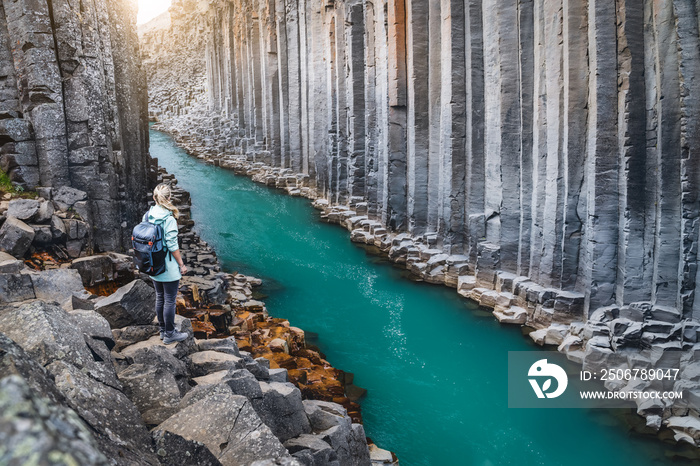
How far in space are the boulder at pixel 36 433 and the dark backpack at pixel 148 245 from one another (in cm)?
444

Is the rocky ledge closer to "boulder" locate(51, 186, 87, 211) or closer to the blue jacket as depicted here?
the blue jacket

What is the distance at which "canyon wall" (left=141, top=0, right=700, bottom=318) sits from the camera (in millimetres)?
8953

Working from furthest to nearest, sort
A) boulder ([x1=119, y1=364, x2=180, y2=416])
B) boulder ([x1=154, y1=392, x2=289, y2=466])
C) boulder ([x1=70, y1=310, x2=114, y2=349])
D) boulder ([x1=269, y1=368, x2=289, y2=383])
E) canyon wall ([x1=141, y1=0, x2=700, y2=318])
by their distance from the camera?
canyon wall ([x1=141, y1=0, x2=700, y2=318])
boulder ([x1=269, y1=368, x2=289, y2=383])
boulder ([x1=70, y1=310, x2=114, y2=349])
boulder ([x1=119, y1=364, x2=180, y2=416])
boulder ([x1=154, y1=392, x2=289, y2=466])

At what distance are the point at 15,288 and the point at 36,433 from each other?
582 centimetres

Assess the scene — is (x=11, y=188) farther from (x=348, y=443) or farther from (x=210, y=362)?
(x=348, y=443)

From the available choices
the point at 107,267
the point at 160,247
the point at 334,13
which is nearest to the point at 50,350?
the point at 160,247

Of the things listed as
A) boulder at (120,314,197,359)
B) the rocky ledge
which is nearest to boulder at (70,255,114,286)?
the rocky ledge

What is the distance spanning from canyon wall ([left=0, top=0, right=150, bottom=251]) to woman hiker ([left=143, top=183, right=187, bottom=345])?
5.59 m

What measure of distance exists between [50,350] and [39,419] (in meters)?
2.83

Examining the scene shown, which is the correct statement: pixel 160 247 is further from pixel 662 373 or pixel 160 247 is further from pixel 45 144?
pixel 662 373

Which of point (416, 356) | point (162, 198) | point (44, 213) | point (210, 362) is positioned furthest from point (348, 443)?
point (44, 213)

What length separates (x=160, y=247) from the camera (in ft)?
20.1

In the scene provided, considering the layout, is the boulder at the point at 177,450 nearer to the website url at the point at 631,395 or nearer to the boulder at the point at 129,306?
the boulder at the point at 129,306

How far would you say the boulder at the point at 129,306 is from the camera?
6461 mm
